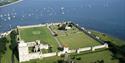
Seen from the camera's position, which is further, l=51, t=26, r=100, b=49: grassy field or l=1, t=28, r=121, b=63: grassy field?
l=51, t=26, r=100, b=49: grassy field

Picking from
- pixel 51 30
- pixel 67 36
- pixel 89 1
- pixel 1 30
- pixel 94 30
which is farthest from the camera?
pixel 89 1

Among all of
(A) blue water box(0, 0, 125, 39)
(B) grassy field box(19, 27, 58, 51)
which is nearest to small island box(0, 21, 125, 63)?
(B) grassy field box(19, 27, 58, 51)

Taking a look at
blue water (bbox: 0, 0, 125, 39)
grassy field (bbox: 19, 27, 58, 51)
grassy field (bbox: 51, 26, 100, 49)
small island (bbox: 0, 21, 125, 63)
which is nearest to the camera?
small island (bbox: 0, 21, 125, 63)

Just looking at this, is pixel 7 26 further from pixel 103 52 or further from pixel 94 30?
pixel 103 52

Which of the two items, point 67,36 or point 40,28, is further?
point 40,28

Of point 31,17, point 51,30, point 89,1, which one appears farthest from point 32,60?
point 89,1

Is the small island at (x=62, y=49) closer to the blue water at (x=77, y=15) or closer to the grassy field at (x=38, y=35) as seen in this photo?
the grassy field at (x=38, y=35)

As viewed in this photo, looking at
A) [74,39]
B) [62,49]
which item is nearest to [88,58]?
[62,49]

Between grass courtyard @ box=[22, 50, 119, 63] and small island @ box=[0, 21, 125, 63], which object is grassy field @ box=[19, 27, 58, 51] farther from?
grass courtyard @ box=[22, 50, 119, 63]
